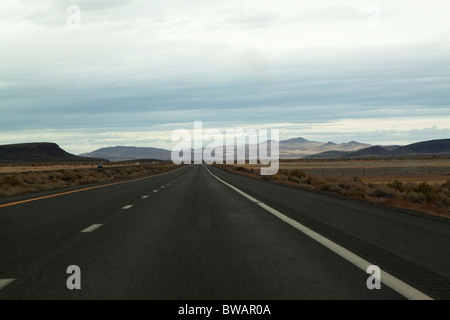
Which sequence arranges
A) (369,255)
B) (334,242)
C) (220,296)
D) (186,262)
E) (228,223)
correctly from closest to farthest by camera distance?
(220,296)
(186,262)
(369,255)
(334,242)
(228,223)

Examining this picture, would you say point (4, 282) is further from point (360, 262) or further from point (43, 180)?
point (43, 180)

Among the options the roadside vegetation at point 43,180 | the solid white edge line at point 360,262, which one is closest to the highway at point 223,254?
the solid white edge line at point 360,262

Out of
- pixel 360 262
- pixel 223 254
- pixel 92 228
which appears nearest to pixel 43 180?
pixel 92 228

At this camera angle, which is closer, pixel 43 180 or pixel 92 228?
pixel 92 228

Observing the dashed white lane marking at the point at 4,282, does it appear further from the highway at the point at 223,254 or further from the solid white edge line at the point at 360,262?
the solid white edge line at the point at 360,262

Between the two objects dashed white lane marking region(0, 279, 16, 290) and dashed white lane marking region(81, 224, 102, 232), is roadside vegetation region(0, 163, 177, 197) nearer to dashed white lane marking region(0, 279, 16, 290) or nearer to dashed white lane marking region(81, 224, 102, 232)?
dashed white lane marking region(81, 224, 102, 232)

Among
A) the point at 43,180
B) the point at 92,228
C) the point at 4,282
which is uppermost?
the point at 4,282

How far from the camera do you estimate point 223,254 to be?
298 inches

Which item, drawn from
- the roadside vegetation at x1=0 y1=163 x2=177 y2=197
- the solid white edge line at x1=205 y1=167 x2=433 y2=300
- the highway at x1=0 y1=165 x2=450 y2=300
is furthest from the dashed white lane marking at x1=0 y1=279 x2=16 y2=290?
the roadside vegetation at x1=0 y1=163 x2=177 y2=197

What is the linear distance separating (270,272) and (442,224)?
678cm

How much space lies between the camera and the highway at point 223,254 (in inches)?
217
